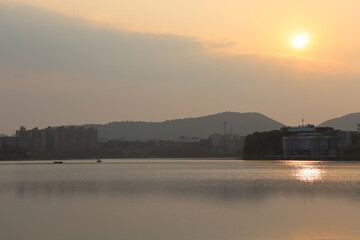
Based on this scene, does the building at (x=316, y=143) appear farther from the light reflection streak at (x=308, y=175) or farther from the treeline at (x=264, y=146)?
the light reflection streak at (x=308, y=175)

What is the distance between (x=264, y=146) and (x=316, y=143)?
48.8 feet

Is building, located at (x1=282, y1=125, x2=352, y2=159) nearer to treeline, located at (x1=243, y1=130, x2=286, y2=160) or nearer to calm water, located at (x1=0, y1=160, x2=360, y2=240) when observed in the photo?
treeline, located at (x1=243, y1=130, x2=286, y2=160)

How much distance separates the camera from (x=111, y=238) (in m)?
24.7

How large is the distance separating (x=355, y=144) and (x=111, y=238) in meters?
153

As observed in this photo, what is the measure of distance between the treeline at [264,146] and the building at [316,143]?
2.42 metres

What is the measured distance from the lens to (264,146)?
617 feet

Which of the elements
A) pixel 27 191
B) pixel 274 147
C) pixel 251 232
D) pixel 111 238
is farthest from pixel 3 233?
pixel 274 147

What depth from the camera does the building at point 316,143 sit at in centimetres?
18062

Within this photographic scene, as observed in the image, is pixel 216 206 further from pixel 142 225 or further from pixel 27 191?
pixel 27 191

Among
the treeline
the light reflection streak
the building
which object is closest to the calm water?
the light reflection streak

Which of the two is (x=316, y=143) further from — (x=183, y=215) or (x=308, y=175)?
(x=183, y=215)

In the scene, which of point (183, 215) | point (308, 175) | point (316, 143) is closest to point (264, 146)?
point (316, 143)

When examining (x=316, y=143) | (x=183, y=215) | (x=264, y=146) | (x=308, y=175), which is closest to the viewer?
(x=183, y=215)

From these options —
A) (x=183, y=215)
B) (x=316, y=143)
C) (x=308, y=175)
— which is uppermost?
(x=316, y=143)
